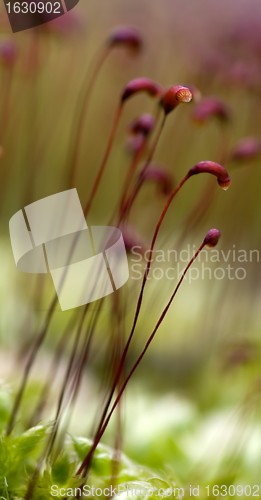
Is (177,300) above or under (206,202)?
under

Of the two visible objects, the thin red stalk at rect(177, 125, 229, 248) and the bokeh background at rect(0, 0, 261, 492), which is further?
the bokeh background at rect(0, 0, 261, 492)

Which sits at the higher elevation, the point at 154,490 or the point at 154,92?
the point at 154,92

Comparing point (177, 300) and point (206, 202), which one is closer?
point (206, 202)

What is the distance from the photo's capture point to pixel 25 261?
83cm

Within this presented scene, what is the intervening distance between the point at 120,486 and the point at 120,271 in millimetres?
211

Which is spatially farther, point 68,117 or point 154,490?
point 68,117

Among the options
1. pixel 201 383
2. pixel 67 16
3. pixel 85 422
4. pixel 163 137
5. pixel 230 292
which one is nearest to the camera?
pixel 67 16

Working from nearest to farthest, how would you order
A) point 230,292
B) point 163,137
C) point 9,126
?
point 230,292 → point 9,126 → point 163,137

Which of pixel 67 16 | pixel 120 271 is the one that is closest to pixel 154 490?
pixel 120 271

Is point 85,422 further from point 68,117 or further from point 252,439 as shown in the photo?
point 68,117

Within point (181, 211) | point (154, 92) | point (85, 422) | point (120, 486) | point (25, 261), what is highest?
point (154, 92)

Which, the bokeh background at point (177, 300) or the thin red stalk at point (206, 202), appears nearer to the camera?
the thin red stalk at point (206, 202)

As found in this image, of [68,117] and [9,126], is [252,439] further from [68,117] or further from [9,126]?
[68,117]

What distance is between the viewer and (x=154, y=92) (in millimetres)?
607
